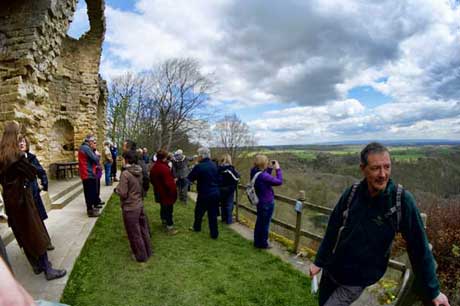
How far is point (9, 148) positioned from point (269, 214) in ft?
13.4

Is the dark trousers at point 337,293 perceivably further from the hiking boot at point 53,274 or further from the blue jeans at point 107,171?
the blue jeans at point 107,171

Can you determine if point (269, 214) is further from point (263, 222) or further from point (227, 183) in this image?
point (227, 183)

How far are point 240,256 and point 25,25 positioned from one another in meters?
6.25

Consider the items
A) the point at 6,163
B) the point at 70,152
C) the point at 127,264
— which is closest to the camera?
the point at 6,163

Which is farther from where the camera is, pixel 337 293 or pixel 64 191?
pixel 64 191

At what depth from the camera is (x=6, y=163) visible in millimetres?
3117

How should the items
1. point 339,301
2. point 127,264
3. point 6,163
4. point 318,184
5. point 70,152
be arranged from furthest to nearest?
point 318,184 → point 70,152 → point 127,264 → point 6,163 → point 339,301

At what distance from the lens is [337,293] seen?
7.47 ft

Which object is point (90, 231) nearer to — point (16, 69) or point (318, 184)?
point (16, 69)

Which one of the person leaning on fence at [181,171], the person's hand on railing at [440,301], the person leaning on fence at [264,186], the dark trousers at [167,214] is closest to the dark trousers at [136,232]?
the dark trousers at [167,214]

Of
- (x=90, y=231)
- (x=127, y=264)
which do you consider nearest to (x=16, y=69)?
(x=90, y=231)

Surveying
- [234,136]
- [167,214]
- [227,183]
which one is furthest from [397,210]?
[234,136]

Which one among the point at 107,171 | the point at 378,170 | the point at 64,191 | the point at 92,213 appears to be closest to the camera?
the point at 378,170

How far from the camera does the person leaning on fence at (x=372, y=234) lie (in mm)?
1979
